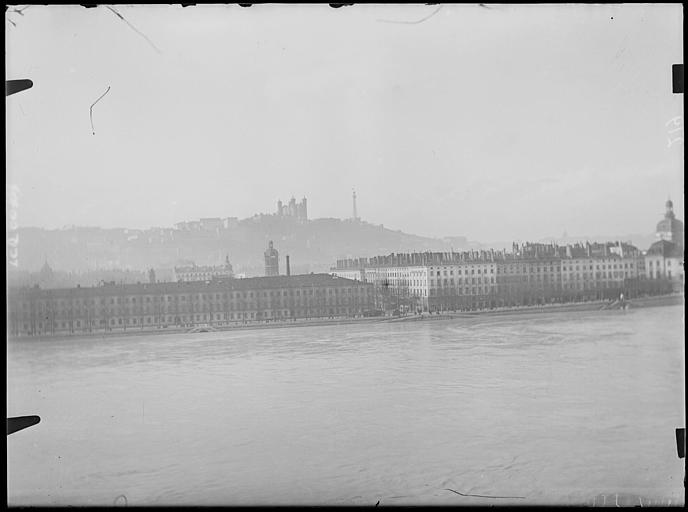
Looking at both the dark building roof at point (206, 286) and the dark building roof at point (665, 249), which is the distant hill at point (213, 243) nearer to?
the dark building roof at point (206, 286)

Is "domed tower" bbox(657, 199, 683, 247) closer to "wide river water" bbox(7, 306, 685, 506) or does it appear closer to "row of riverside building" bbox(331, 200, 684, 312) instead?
"row of riverside building" bbox(331, 200, 684, 312)

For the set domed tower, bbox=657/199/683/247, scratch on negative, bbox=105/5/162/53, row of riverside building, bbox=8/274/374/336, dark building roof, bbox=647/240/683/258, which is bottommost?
row of riverside building, bbox=8/274/374/336

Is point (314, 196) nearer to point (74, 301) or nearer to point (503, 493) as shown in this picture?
point (74, 301)

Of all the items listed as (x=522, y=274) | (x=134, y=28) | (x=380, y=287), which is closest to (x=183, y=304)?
(x=380, y=287)

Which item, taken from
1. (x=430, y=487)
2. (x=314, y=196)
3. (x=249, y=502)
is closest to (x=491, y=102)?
(x=314, y=196)

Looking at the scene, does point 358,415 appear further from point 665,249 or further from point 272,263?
point 665,249

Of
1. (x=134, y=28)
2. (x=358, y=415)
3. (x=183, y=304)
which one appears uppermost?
(x=134, y=28)

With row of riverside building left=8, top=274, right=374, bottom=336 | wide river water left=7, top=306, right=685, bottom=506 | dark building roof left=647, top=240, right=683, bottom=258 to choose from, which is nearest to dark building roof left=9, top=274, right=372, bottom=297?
row of riverside building left=8, top=274, right=374, bottom=336
